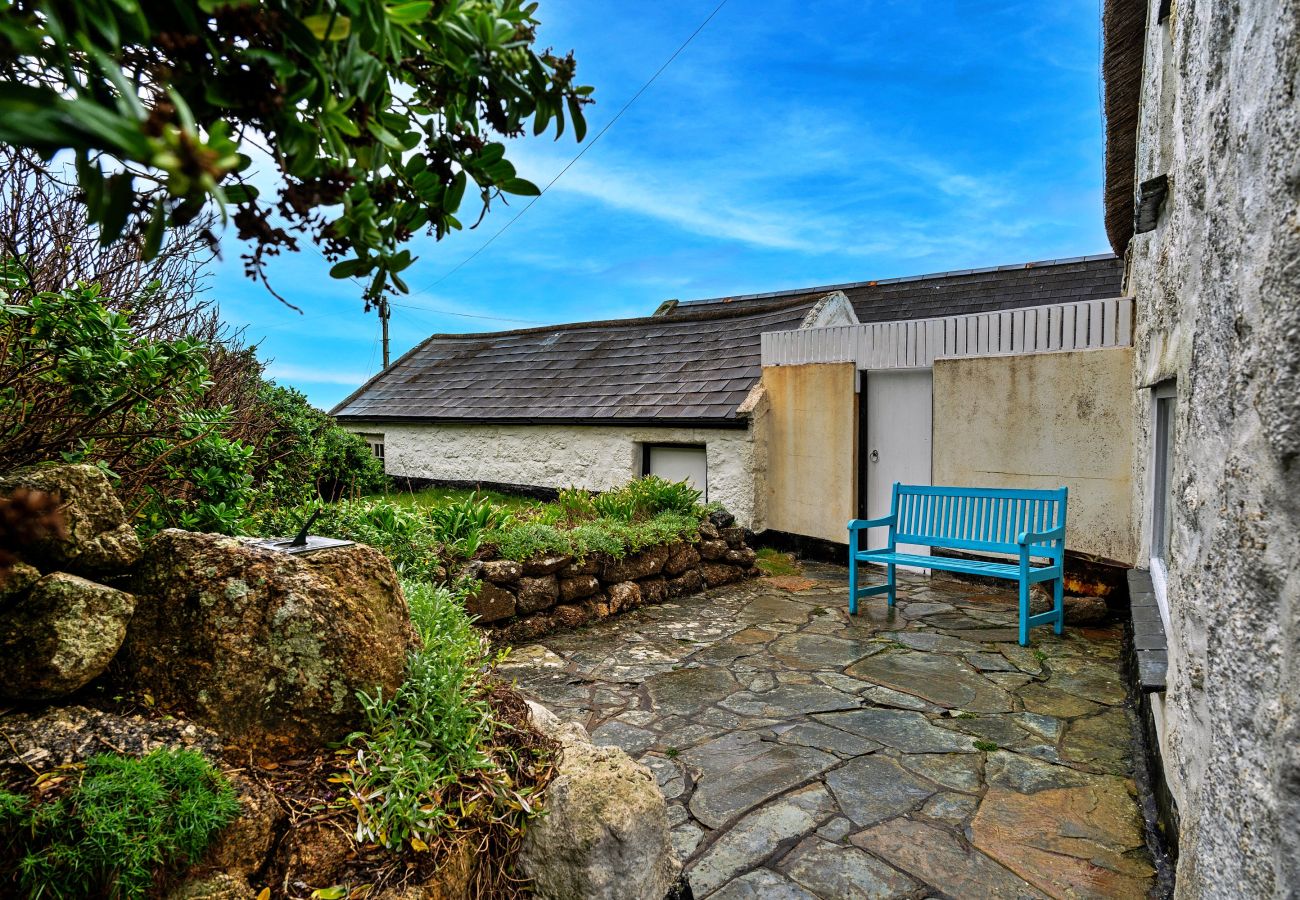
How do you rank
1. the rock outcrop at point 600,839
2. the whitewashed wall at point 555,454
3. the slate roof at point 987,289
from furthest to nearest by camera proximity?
the slate roof at point 987,289
the whitewashed wall at point 555,454
the rock outcrop at point 600,839

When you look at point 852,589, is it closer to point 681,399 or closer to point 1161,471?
point 1161,471

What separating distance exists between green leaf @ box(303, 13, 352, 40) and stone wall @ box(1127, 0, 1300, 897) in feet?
5.64

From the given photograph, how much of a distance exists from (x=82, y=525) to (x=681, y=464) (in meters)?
8.24

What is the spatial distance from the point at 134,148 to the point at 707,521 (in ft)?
24.8

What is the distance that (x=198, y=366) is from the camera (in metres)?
3.35

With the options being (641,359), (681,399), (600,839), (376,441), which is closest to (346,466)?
(681,399)

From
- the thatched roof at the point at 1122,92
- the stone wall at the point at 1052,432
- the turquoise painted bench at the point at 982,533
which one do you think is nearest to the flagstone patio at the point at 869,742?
the turquoise painted bench at the point at 982,533

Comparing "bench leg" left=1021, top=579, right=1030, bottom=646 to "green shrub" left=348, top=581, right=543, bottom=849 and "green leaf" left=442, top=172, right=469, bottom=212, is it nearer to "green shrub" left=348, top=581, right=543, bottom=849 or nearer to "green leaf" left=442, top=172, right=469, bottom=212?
"green shrub" left=348, top=581, right=543, bottom=849

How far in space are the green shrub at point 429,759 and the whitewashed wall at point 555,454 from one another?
6.75 m

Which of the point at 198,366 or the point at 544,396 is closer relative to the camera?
the point at 198,366

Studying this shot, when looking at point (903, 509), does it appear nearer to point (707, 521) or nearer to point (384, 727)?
point (707, 521)

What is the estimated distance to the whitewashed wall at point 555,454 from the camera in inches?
373

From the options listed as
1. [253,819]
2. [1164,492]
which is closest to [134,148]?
[253,819]

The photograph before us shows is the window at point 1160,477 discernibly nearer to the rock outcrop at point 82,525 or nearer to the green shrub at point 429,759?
the green shrub at point 429,759
